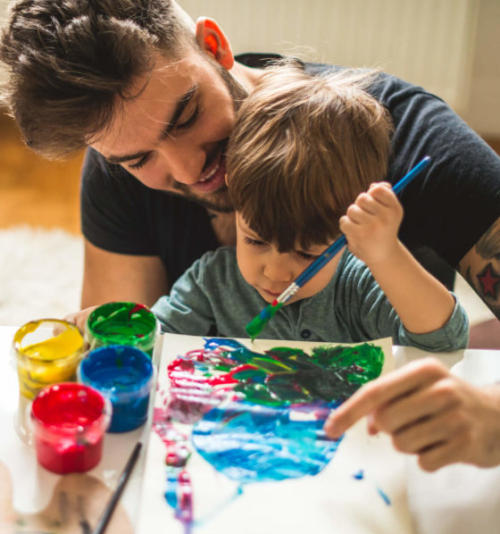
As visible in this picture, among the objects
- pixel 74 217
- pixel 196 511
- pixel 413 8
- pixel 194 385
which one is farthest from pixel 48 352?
pixel 413 8

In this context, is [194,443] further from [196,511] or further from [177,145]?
[177,145]

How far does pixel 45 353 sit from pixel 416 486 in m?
0.50

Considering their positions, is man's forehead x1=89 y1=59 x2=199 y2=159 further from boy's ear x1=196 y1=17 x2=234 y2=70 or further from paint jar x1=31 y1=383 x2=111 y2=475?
paint jar x1=31 y1=383 x2=111 y2=475

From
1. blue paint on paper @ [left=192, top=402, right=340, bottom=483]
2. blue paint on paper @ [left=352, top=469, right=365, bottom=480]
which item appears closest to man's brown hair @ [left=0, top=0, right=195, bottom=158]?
blue paint on paper @ [left=192, top=402, right=340, bottom=483]

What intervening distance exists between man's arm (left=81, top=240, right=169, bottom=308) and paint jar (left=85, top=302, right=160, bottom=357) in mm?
433

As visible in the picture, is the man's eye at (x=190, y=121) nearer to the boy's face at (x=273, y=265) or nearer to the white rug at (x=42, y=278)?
the boy's face at (x=273, y=265)

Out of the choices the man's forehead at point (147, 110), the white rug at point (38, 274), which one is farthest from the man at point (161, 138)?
the white rug at point (38, 274)

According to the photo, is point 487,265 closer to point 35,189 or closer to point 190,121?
point 190,121

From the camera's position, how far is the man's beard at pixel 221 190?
42.4 inches

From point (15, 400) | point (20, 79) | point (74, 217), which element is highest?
point (20, 79)

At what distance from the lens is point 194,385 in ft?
2.57

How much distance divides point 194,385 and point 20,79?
0.51m

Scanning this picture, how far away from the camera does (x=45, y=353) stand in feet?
2.64

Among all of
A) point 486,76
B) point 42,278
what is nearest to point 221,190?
point 42,278
